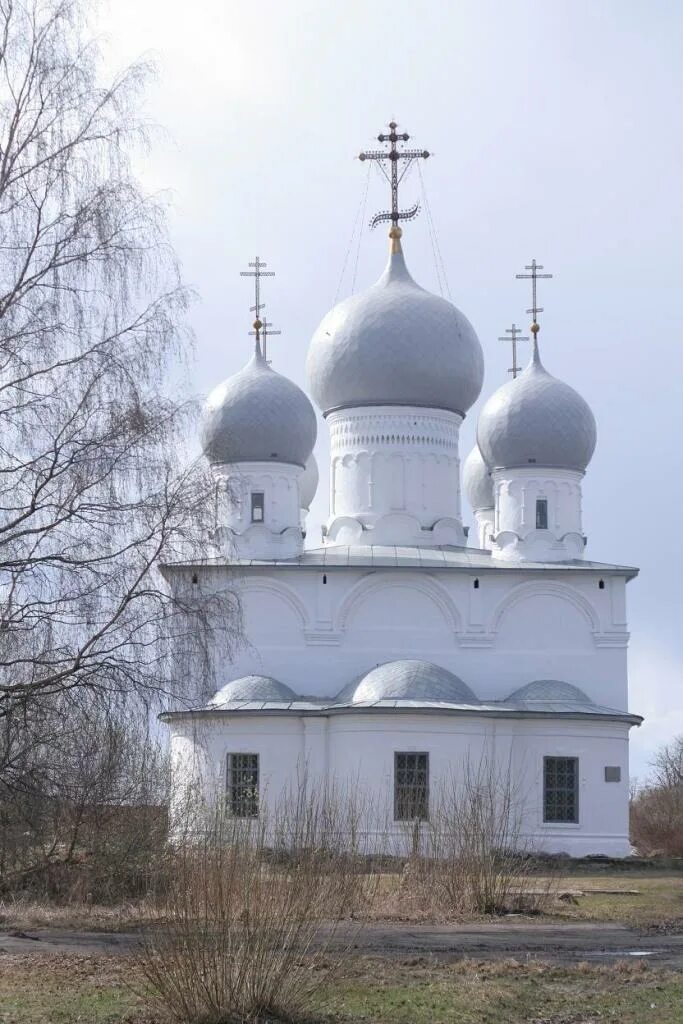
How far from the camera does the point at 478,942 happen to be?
15875 mm

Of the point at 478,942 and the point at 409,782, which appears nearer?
the point at 478,942

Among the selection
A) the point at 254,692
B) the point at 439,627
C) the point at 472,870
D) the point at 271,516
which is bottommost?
the point at 472,870

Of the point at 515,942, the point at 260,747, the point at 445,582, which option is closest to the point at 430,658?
the point at 445,582

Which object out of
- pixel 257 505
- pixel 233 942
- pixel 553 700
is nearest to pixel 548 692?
pixel 553 700

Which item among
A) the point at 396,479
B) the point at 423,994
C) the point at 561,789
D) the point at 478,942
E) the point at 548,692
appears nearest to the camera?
the point at 423,994

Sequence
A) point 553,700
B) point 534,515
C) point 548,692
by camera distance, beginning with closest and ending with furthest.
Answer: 1. point 553,700
2. point 548,692
3. point 534,515

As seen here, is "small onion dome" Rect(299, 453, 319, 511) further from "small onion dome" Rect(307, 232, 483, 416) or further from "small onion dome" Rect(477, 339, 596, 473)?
"small onion dome" Rect(477, 339, 596, 473)

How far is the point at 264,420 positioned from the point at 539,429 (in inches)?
202

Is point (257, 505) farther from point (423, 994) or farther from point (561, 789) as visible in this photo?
point (423, 994)

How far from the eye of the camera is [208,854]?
39.0 feet

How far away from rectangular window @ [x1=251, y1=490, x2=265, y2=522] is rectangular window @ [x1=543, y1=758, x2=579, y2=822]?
22.9 feet

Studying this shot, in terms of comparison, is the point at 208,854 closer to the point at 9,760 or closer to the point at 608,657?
the point at 9,760

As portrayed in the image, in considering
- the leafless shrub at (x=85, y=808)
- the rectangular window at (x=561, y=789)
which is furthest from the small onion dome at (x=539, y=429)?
the leafless shrub at (x=85, y=808)

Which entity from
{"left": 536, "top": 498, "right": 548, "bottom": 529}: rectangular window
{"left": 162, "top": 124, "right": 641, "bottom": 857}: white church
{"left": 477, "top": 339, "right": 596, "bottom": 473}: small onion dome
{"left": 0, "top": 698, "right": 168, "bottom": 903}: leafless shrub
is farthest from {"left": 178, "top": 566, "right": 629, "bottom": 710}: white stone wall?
{"left": 0, "top": 698, "right": 168, "bottom": 903}: leafless shrub
